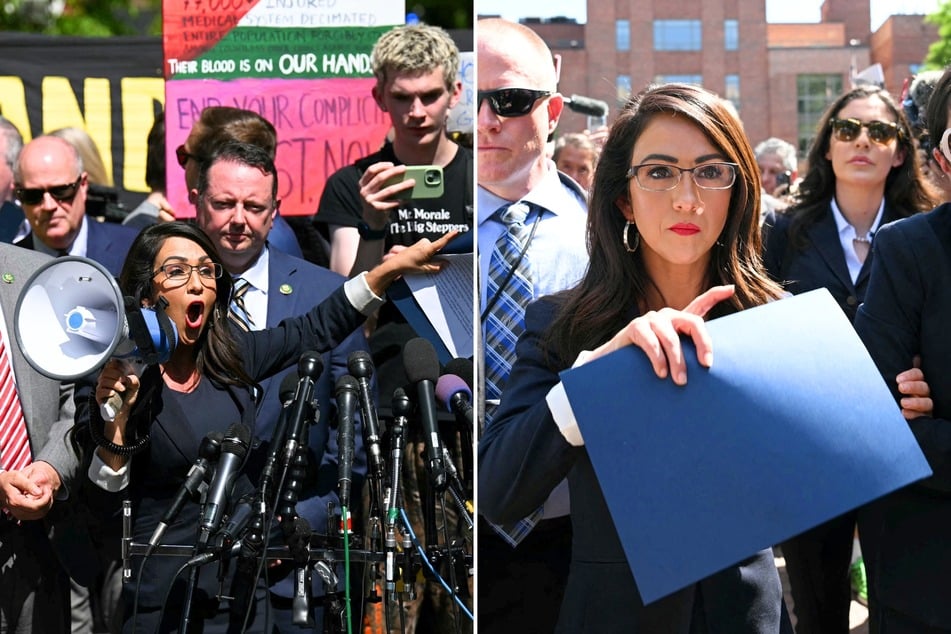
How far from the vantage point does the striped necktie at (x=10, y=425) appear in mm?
3867

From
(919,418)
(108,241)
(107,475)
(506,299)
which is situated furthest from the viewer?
(108,241)

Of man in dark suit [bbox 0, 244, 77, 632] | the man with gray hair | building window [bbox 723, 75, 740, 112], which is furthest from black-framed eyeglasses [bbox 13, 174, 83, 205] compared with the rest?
building window [bbox 723, 75, 740, 112]

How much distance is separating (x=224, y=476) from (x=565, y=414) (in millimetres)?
1362

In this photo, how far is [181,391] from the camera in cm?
347

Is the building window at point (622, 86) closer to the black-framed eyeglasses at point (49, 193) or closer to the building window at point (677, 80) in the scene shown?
the building window at point (677, 80)

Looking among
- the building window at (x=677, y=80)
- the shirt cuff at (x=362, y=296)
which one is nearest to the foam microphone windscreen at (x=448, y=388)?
the shirt cuff at (x=362, y=296)

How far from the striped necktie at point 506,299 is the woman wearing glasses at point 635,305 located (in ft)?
1.63

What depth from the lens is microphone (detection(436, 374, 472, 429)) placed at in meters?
3.12

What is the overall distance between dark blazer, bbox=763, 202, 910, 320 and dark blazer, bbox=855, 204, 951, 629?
1.23 m

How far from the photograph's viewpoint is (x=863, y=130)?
13.5ft

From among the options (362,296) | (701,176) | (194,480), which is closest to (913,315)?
→ (701,176)

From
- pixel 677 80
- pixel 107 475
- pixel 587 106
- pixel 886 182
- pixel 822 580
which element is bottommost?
pixel 822 580

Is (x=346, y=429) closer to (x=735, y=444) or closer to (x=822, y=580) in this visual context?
(x=735, y=444)

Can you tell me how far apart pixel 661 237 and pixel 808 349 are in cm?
38
